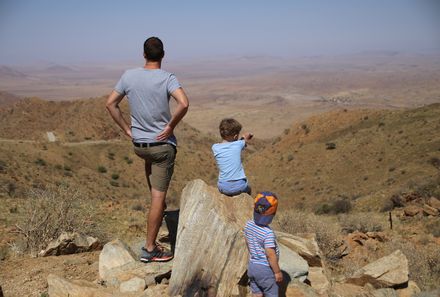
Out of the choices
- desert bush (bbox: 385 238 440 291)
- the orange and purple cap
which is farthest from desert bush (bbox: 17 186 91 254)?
desert bush (bbox: 385 238 440 291)

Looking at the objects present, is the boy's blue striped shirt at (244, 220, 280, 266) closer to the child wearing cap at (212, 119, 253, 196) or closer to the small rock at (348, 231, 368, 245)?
the child wearing cap at (212, 119, 253, 196)

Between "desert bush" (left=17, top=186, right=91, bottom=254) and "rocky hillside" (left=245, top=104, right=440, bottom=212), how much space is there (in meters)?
12.3

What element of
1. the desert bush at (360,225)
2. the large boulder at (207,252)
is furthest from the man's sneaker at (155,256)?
the desert bush at (360,225)

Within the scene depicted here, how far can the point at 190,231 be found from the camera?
16.5 ft

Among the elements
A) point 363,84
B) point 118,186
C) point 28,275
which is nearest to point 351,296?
point 28,275

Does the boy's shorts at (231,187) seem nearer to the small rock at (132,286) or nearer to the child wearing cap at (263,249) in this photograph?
the child wearing cap at (263,249)

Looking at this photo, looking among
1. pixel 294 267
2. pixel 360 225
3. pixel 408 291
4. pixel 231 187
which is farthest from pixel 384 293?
pixel 360 225

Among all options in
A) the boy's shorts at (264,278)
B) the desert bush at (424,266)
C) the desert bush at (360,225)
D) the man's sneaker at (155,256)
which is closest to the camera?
the boy's shorts at (264,278)

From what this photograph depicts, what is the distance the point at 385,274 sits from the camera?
6.46 metres

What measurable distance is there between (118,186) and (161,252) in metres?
22.9

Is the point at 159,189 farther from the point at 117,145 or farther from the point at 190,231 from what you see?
the point at 117,145

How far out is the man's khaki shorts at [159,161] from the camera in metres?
5.04

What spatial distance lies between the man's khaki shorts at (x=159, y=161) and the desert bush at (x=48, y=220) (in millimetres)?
3026

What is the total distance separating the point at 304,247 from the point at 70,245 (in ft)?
11.6
